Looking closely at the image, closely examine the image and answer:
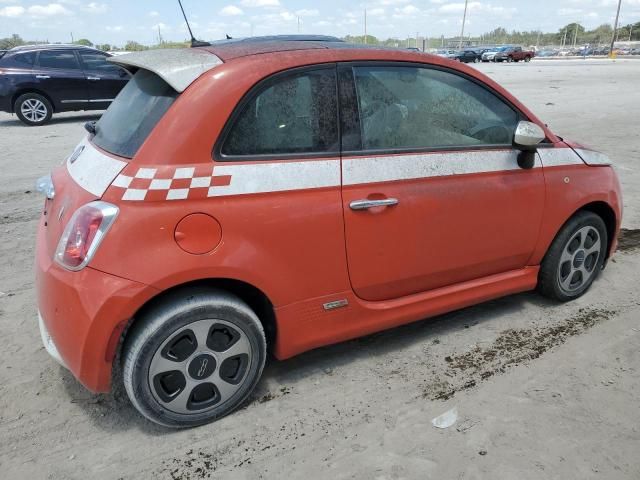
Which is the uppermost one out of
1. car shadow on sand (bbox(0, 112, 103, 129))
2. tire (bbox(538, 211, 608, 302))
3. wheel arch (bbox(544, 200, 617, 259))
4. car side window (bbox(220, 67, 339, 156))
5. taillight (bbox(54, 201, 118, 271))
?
car side window (bbox(220, 67, 339, 156))

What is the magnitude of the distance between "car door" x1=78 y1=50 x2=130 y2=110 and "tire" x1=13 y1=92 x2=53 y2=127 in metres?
0.95

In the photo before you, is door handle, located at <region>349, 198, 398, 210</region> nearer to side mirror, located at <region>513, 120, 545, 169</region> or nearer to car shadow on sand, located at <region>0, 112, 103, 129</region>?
side mirror, located at <region>513, 120, 545, 169</region>

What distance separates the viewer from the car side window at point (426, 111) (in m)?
2.71

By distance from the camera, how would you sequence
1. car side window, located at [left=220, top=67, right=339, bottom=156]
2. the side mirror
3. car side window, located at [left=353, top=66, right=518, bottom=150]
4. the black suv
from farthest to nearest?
the black suv → the side mirror → car side window, located at [left=353, top=66, right=518, bottom=150] → car side window, located at [left=220, top=67, right=339, bottom=156]

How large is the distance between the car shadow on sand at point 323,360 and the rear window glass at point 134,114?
128 centimetres

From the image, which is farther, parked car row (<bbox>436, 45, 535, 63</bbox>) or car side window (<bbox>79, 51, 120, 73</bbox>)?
parked car row (<bbox>436, 45, 535, 63</bbox>)

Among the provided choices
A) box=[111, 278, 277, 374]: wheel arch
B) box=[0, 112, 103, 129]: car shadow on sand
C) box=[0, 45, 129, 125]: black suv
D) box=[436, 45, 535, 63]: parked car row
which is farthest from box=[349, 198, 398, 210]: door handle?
box=[436, 45, 535, 63]: parked car row

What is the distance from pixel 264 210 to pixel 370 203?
0.55m

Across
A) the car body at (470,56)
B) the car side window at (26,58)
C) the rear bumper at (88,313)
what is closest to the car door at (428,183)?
the rear bumper at (88,313)

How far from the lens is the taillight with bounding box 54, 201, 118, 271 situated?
2.18 meters

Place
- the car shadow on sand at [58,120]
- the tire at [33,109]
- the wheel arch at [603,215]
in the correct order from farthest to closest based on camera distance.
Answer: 1. the car shadow on sand at [58,120]
2. the tire at [33,109]
3. the wheel arch at [603,215]

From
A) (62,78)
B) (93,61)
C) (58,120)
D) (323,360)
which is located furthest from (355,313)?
(58,120)

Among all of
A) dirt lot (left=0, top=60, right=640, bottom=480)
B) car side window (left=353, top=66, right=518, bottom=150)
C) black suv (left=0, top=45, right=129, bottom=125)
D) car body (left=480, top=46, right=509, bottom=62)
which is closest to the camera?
dirt lot (left=0, top=60, right=640, bottom=480)

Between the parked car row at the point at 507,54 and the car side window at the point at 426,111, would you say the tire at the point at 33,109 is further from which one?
the parked car row at the point at 507,54
